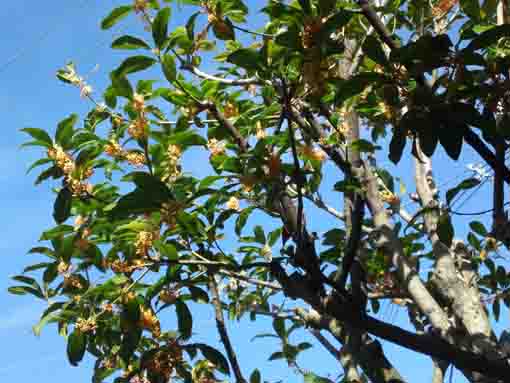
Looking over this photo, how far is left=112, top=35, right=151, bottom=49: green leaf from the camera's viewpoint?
1.71 metres

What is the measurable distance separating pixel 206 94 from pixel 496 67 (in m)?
0.78

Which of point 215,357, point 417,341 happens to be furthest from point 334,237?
point 417,341

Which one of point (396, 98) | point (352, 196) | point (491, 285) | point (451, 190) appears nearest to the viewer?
point (396, 98)

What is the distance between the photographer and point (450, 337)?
5.90 ft

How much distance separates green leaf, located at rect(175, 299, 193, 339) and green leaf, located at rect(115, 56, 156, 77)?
72 cm

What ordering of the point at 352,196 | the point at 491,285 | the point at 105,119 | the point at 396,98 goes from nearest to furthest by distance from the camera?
the point at 396,98
the point at 352,196
the point at 105,119
the point at 491,285

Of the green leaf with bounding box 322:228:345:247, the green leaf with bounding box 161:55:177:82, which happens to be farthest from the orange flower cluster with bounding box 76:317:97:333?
the green leaf with bounding box 322:228:345:247

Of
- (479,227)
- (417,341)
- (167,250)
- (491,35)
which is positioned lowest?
(417,341)

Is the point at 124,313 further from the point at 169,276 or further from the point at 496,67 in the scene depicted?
the point at 496,67

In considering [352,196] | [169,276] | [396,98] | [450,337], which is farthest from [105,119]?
[450,337]

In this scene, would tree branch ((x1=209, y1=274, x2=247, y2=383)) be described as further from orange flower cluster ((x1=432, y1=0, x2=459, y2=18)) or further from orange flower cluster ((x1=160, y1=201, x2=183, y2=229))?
orange flower cluster ((x1=432, y1=0, x2=459, y2=18))

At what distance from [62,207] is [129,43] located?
1.58ft

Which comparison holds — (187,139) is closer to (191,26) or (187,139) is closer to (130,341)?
(191,26)

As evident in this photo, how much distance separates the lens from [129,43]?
171 centimetres
